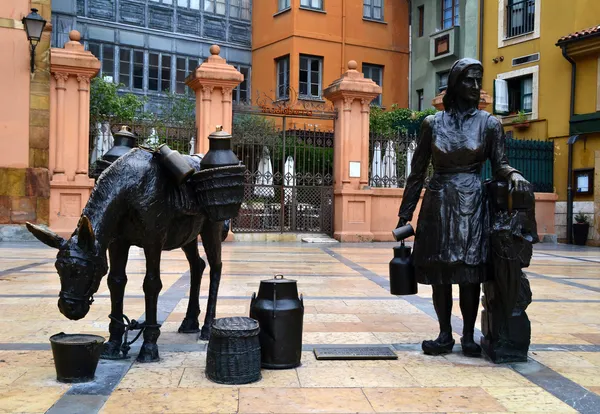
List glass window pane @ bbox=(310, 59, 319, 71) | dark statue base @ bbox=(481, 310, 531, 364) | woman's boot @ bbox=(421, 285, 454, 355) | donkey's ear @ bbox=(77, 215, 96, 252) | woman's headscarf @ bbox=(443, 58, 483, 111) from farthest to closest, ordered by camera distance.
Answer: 1. glass window pane @ bbox=(310, 59, 319, 71)
2. woman's boot @ bbox=(421, 285, 454, 355)
3. woman's headscarf @ bbox=(443, 58, 483, 111)
4. dark statue base @ bbox=(481, 310, 531, 364)
5. donkey's ear @ bbox=(77, 215, 96, 252)

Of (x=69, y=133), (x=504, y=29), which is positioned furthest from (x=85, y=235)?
(x=504, y=29)

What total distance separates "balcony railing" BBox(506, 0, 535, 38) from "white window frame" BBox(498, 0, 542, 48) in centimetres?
15

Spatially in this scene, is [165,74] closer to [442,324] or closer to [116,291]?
[116,291]

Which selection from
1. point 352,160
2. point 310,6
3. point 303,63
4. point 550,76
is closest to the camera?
point 352,160

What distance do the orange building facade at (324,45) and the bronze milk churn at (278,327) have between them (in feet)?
72.4

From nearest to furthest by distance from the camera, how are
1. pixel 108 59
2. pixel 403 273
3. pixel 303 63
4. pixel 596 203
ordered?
pixel 403 273, pixel 596 203, pixel 108 59, pixel 303 63

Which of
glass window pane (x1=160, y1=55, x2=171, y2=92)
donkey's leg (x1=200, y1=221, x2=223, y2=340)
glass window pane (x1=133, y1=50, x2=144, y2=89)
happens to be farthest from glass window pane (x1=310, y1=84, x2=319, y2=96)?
donkey's leg (x1=200, y1=221, x2=223, y2=340)

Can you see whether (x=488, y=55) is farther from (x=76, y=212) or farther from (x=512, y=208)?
(x=512, y=208)

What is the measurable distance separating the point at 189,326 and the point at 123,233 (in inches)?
53.8

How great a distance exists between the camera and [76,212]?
14.8m

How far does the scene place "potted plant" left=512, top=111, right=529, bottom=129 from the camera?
69.7ft

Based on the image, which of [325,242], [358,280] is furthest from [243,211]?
[358,280]

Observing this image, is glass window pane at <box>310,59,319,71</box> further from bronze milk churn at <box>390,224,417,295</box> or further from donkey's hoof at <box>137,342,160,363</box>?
donkey's hoof at <box>137,342,160,363</box>

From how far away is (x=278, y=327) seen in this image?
446cm
